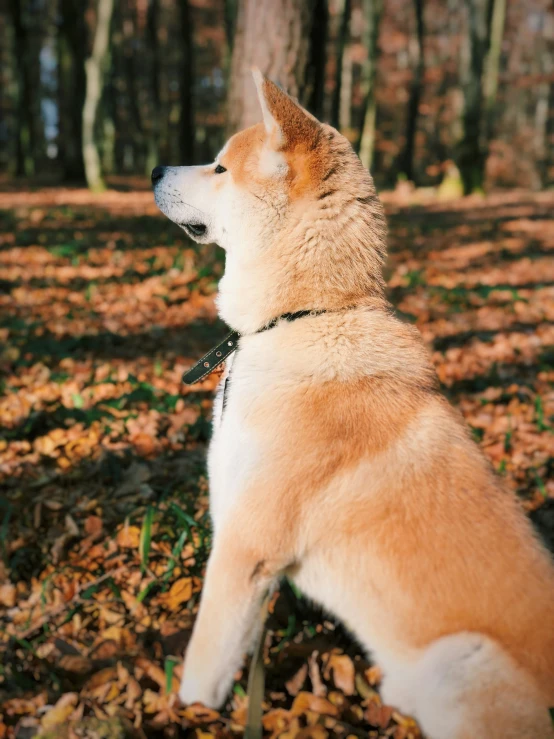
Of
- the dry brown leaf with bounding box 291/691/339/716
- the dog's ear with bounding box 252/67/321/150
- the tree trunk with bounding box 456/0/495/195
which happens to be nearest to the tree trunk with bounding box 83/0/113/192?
the tree trunk with bounding box 456/0/495/195

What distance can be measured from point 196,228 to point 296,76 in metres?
3.91

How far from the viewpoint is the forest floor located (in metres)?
2.27

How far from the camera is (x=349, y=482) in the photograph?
2.02 meters

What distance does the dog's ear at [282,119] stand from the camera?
2182mm

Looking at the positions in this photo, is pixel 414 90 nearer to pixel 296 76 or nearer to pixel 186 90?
pixel 186 90

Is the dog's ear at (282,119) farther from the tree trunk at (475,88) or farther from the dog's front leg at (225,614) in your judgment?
the tree trunk at (475,88)

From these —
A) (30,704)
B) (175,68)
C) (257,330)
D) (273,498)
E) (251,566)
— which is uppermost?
(175,68)

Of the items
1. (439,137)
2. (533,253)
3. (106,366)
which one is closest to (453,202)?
(533,253)

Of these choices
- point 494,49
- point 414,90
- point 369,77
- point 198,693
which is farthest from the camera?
point 414,90

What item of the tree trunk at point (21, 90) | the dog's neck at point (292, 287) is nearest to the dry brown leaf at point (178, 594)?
the dog's neck at point (292, 287)

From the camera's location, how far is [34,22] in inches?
1302

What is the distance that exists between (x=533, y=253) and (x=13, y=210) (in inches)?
451

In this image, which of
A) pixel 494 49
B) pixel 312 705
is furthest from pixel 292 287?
pixel 494 49

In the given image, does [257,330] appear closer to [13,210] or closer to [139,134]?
[13,210]
